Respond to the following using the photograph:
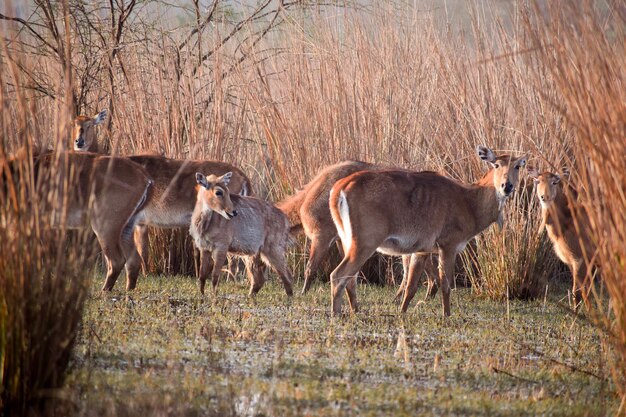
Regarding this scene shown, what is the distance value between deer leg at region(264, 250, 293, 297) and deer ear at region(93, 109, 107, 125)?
7.97 ft

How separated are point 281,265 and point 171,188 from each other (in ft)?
4.49


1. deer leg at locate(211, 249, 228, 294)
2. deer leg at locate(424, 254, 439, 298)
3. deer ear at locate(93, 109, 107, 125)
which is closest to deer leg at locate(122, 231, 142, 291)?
deer leg at locate(211, 249, 228, 294)

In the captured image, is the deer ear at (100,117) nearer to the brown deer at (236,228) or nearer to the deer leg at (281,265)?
the brown deer at (236,228)

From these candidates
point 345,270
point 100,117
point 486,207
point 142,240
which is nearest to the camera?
point 345,270

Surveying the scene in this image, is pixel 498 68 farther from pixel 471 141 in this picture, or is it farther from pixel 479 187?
pixel 479 187

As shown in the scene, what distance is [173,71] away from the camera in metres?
12.5

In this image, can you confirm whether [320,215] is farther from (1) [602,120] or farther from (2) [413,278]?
(1) [602,120]

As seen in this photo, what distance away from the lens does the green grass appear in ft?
17.6

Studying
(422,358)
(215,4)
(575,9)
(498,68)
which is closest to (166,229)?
(215,4)

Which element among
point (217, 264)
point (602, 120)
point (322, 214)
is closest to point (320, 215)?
point (322, 214)

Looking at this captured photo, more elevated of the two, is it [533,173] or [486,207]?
[533,173]

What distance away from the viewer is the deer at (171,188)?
10.9 metres

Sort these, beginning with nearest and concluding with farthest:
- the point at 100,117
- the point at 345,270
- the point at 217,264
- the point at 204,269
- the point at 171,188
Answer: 1. the point at 345,270
2. the point at 204,269
3. the point at 217,264
4. the point at 171,188
5. the point at 100,117

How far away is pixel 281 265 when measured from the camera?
34.6ft
